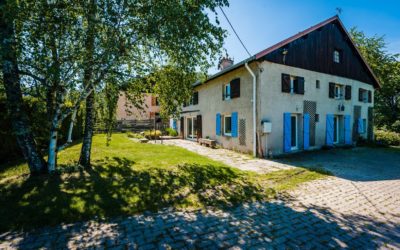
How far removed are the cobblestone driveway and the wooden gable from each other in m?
6.98

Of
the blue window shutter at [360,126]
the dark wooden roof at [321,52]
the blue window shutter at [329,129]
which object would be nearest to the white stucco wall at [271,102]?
the blue window shutter at [329,129]

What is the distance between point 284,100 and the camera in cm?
1043

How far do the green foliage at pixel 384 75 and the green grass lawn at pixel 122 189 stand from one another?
2401 cm

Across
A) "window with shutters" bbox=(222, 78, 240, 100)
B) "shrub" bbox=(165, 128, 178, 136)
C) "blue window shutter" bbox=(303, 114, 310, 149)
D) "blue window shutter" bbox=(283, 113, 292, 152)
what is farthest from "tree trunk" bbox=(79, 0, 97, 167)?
"shrub" bbox=(165, 128, 178, 136)

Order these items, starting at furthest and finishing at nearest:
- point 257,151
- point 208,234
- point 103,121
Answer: point 257,151 → point 103,121 → point 208,234

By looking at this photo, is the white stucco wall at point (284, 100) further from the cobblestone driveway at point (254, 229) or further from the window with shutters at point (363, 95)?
the cobblestone driveway at point (254, 229)

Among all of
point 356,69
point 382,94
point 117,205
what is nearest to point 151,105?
point 356,69

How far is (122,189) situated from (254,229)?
123 inches

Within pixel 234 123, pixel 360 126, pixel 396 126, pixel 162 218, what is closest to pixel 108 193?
pixel 162 218

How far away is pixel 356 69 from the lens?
48.1ft

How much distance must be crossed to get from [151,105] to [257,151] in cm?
1840

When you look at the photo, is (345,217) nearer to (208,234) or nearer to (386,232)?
(386,232)

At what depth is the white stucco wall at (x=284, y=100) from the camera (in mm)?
A: 9758

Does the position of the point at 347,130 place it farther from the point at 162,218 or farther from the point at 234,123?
the point at 162,218
